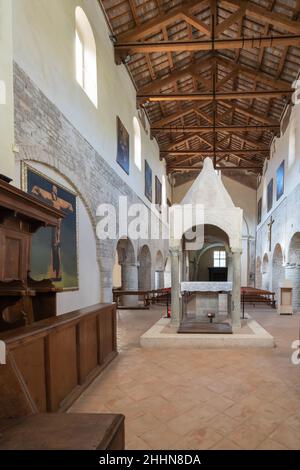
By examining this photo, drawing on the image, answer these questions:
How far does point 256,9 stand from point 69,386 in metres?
9.91

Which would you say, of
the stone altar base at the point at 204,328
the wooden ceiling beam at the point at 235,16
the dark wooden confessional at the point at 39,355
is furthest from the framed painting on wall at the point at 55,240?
the wooden ceiling beam at the point at 235,16

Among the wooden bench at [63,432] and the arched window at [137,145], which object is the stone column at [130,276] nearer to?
the arched window at [137,145]

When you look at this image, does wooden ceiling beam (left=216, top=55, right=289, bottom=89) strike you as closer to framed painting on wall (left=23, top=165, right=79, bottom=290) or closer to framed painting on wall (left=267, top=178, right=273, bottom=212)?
framed painting on wall (left=267, top=178, right=273, bottom=212)

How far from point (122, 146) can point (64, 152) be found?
4.55 m

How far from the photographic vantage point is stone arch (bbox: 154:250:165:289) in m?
17.2

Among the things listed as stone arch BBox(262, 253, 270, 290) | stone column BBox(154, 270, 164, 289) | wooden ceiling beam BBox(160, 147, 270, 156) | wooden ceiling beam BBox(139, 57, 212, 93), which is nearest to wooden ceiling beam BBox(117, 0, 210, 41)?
wooden ceiling beam BBox(139, 57, 212, 93)

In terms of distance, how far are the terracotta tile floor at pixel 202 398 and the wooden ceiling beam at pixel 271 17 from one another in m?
8.06

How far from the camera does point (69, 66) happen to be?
6.39 metres

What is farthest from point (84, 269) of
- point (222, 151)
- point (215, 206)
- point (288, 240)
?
point (222, 151)

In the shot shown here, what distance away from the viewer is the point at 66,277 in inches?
246

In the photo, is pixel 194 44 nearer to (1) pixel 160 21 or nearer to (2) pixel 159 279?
(1) pixel 160 21

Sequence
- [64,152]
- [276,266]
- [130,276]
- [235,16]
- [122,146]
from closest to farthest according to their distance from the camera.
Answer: [64,152] < [235,16] < [122,146] < [130,276] < [276,266]

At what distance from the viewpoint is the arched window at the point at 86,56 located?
298 inches
